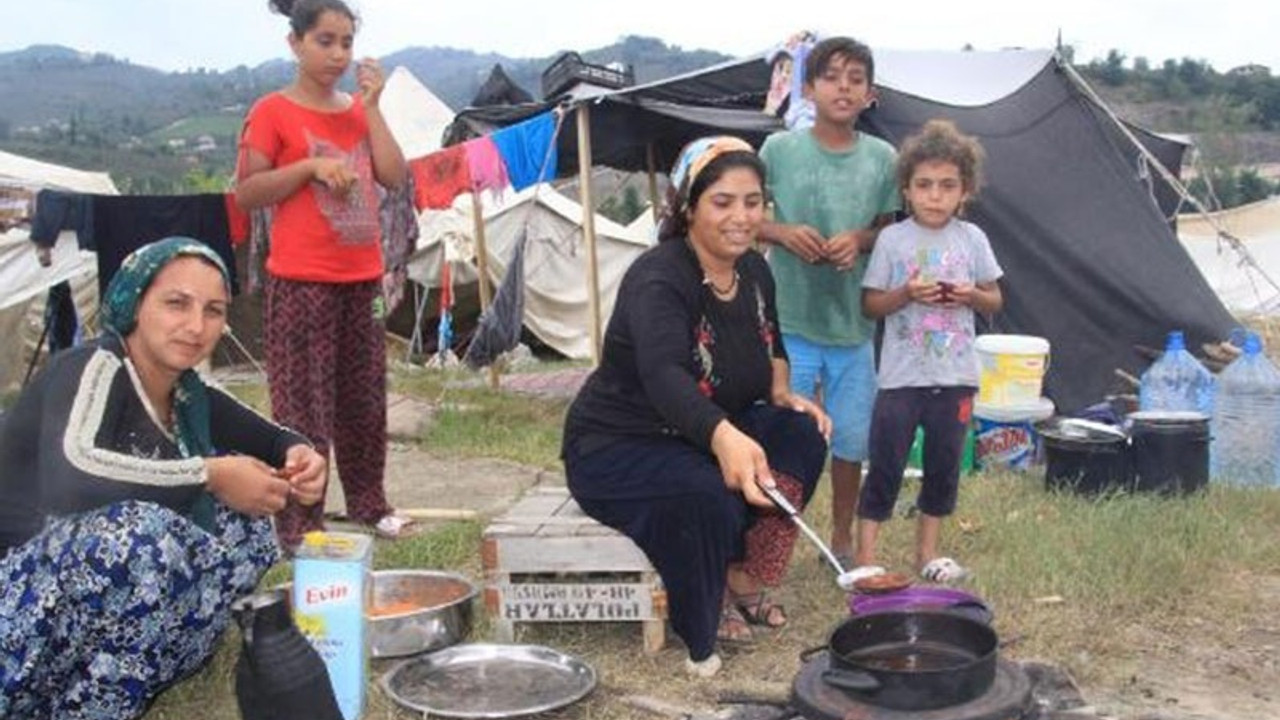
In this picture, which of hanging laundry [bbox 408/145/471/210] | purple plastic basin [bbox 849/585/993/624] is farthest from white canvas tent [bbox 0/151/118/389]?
purple plastic basin [bbox 849/585/993/624]

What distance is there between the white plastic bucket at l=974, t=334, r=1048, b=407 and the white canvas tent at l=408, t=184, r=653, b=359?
6892 millimetres

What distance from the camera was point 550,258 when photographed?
1298 cm

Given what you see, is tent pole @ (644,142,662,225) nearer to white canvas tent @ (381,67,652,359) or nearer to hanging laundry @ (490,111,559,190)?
hanging laundry @ (490,111,559,190)

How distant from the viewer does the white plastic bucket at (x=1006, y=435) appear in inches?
230

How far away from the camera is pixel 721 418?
3045mm

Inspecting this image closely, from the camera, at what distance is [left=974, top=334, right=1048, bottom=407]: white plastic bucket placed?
592 centimetres

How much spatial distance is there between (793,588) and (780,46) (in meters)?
3.61

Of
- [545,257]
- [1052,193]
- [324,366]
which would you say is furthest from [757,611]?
[545,257]

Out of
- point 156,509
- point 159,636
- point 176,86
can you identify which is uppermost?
point 176,86

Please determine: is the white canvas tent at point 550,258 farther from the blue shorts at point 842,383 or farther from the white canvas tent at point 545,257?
the blue shorts at point 842,383

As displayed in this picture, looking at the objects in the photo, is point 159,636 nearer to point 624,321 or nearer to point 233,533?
point 233,533

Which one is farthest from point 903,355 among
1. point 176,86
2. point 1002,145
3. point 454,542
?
point 176,86

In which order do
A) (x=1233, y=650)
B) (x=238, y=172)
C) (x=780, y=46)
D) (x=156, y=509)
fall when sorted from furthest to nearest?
1. (x=780, y=46)
2. (x=238, y=172)
3. (x=1233, y=650)
4. (x=156, y=509)

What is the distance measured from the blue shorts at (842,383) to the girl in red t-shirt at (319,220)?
145 cm
